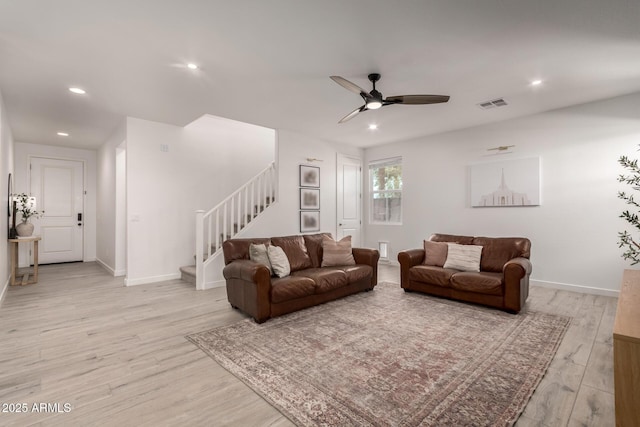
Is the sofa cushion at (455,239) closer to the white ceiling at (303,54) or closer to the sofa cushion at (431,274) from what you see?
the sofa cushion at (431,274)

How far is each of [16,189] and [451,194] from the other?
9.21 metres

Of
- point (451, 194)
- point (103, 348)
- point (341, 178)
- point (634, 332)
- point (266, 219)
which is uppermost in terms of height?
point (341, 178)

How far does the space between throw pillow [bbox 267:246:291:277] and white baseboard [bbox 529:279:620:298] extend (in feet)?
13.4

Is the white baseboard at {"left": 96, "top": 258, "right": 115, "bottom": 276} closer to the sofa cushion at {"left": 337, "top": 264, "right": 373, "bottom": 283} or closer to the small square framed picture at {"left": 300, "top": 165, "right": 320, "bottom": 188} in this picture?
the small square framed picture at {"left": 300, "top": 165, "right": 320, "bottom": 188}

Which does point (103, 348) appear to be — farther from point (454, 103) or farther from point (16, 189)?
point (16, 189)

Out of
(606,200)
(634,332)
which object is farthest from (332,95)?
(606,200)

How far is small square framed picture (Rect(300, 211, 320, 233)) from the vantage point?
19.7 ft

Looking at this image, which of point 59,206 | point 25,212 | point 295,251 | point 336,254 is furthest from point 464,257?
point 59,206

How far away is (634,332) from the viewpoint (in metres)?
1.32

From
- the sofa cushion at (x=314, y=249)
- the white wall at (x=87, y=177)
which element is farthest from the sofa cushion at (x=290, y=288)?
the white wall at (x=87, y=177)

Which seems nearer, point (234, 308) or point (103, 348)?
point (103, 348)

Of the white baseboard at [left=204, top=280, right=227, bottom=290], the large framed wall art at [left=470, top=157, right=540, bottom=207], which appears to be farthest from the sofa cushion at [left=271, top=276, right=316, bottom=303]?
the large framed wall art at [left=470, top=157, right=540, bottom=207]

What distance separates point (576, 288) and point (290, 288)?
432 cm

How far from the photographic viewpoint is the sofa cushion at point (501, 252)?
396cm
